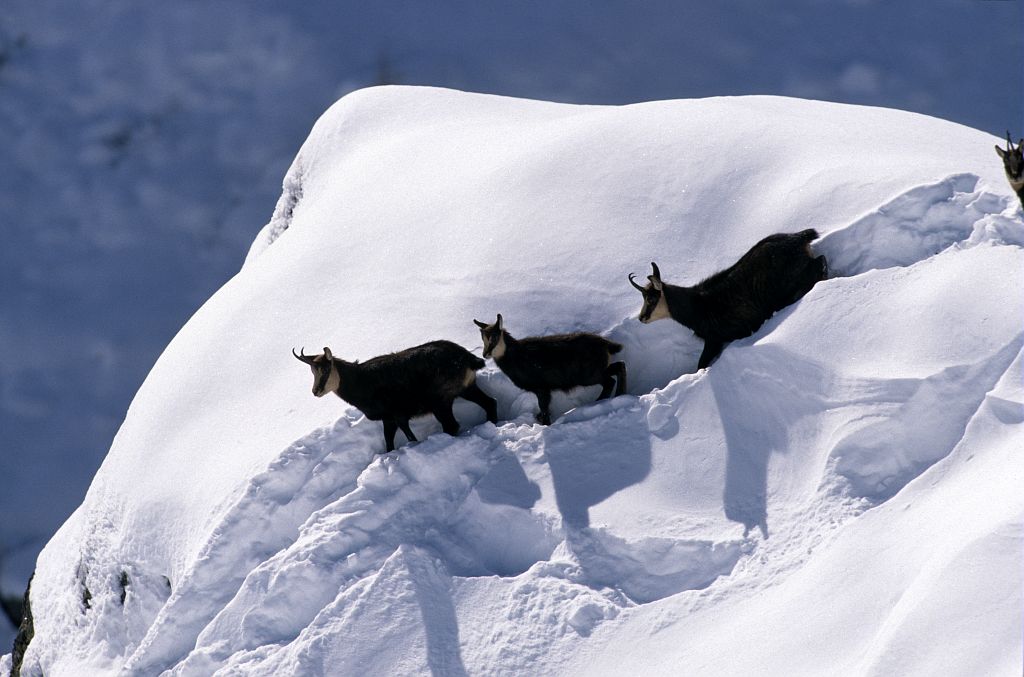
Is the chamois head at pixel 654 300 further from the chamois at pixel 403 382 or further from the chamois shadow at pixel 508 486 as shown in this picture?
the chamois shadow at pixel 508 486

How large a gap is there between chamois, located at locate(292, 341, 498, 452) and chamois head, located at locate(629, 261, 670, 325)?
1.50 metres

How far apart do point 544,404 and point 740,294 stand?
6.36ft

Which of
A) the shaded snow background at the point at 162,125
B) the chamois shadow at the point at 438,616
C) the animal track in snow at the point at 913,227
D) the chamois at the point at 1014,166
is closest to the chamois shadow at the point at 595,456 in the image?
the chamois shadow at the point at 438,616

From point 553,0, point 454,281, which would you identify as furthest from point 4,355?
point 454,281

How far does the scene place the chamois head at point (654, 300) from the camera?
980 cm

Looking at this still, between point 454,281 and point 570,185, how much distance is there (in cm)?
172

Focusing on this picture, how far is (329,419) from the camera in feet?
34.4

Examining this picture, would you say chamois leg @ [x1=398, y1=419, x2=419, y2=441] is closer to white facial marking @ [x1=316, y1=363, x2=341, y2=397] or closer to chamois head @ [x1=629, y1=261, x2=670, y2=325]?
white facial marking @ [x1=316, y1=363, x2=341, y2=397]

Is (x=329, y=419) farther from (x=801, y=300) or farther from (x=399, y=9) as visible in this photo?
(x=399, y=9)

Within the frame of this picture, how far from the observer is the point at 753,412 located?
30.9 ft

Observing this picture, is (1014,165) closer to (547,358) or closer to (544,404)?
(547,358)

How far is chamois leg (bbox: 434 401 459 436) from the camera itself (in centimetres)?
1002

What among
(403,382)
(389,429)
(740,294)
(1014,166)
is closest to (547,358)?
(403,382)

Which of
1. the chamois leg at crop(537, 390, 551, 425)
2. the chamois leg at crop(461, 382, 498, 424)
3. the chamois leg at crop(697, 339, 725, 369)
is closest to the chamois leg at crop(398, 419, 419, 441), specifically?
the chamois leg at crop(461, 382, 498, 424)
